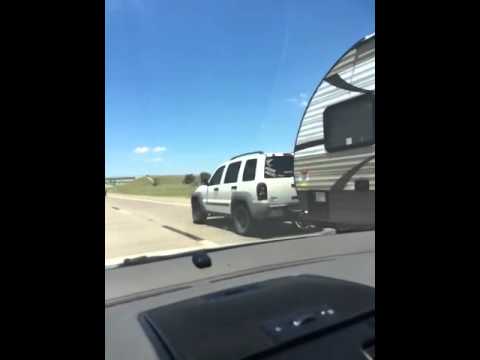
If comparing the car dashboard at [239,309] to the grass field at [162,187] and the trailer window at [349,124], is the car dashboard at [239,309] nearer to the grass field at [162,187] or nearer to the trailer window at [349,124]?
the grass field at [162,187]

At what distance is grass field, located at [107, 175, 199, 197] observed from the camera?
11.8ft

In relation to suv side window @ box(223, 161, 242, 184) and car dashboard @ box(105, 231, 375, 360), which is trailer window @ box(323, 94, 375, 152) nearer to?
suv side window @ box(223, 161, 242, 184)

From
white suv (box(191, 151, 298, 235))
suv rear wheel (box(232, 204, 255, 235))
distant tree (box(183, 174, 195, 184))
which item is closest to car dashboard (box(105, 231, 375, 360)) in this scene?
suv rear wheel (box(232, 204, 255, 235))

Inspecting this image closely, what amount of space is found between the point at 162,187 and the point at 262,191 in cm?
137

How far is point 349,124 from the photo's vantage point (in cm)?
485

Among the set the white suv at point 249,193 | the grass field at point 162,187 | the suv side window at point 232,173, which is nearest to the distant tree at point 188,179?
the grass field at point 162,187

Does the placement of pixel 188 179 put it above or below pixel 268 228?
above

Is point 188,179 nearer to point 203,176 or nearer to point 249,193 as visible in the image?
point 203,176

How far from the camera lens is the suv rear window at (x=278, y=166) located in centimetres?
463

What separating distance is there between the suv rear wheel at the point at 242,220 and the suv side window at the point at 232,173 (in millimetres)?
386

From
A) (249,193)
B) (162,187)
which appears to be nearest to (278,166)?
(249,193)
